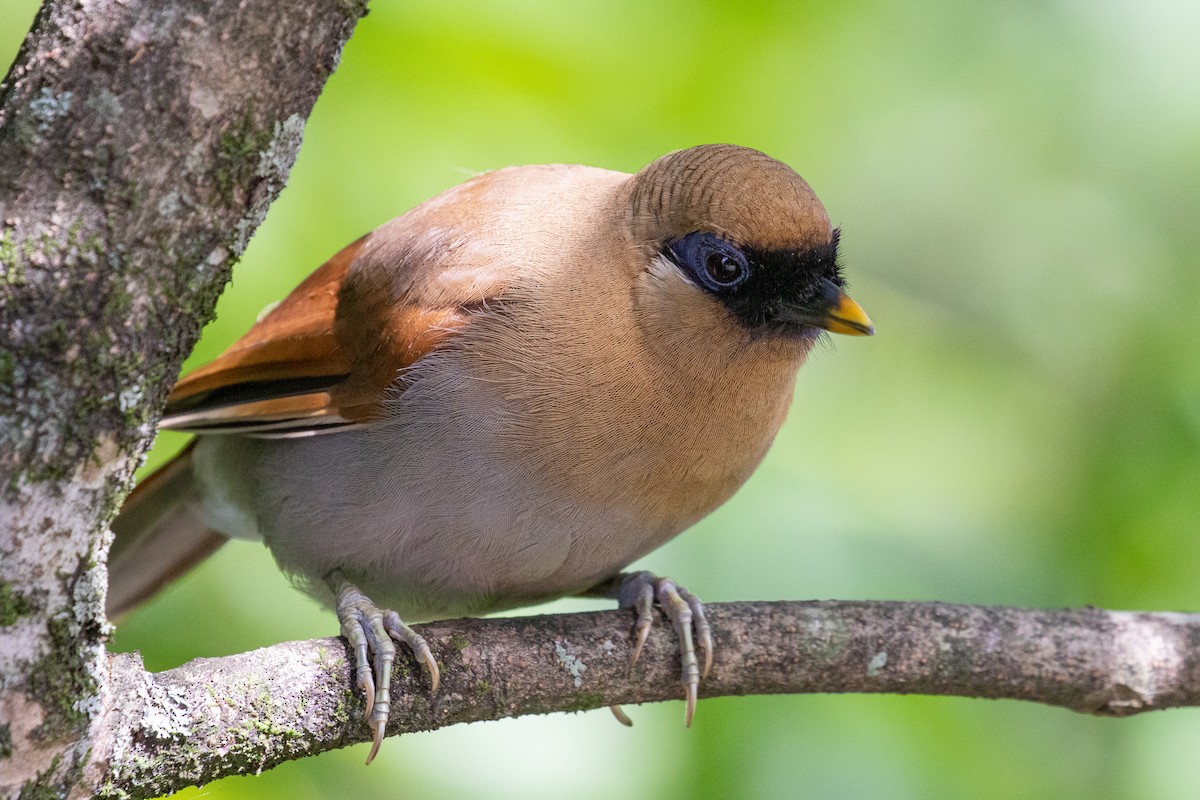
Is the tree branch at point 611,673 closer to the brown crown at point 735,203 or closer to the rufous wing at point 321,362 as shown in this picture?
the rufous wing at point 321,362

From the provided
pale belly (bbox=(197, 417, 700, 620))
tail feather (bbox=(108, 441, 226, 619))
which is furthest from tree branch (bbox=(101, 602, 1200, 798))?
tail feather (bbox=(108, 441, 226, 619))

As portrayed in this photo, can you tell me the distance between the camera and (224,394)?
3.25 metres

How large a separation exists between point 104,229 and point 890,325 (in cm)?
319

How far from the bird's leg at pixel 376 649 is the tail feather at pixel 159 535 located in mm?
1076

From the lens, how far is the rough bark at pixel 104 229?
1689 mm

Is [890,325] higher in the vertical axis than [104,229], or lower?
higher

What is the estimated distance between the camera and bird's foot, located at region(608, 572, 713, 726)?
9.45ft

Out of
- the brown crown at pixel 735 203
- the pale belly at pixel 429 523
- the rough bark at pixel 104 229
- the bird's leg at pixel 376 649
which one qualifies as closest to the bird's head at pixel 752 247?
the brown crown at pixel 735 203


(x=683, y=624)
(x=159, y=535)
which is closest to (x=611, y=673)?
(x=683, y=624)

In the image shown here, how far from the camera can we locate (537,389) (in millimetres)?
2797

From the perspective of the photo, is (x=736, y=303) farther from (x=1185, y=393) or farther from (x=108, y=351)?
(x=1185, y=393)

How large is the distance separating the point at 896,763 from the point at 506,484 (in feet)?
6.06

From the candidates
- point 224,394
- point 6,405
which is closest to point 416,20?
point 224,394

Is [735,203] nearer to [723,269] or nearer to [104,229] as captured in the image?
[723,269]
